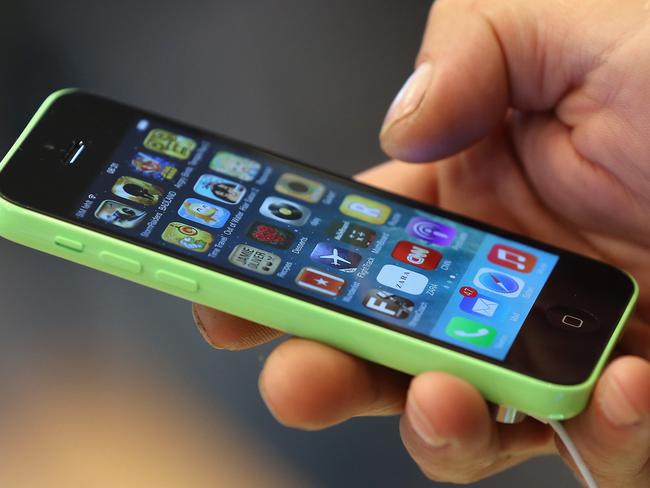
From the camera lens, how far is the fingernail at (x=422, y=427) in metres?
0.53

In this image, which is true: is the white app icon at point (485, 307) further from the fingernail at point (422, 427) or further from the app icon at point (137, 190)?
the app icon at point (137, 190)

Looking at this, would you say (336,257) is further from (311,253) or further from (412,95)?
(412,95)

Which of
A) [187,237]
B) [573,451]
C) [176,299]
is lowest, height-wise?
[176,299]

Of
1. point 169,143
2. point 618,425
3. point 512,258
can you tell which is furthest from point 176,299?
point 618,425

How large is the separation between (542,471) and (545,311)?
348mm

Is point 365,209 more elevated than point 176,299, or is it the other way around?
point 365,209

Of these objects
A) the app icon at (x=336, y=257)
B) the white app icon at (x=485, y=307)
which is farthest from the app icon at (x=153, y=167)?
the white app icon at (x=485, y=307)

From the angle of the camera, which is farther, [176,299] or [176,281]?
[176,299]

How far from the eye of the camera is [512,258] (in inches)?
24.9

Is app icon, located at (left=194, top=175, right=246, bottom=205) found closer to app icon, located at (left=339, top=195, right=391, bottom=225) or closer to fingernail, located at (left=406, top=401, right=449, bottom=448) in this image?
app icon, located at (left=339, top=195, right=391, bottom=225)

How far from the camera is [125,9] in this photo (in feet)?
3.71

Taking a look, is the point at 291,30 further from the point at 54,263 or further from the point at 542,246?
the point at 542,246

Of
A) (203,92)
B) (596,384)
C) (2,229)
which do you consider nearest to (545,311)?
(596,384)

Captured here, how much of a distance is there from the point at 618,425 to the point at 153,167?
0.33 m
